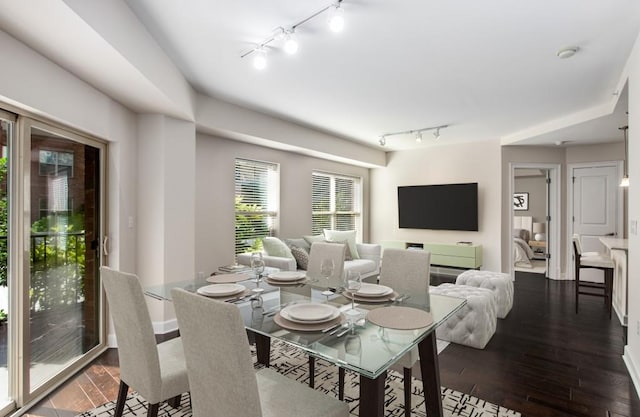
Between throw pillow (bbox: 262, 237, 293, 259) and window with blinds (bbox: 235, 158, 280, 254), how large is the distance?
15.9 inches

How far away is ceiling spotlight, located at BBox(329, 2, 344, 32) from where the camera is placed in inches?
79.1

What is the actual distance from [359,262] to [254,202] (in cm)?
193

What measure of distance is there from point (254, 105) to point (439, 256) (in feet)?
14.2

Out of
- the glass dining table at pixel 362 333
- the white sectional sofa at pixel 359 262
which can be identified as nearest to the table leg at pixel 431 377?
the glass dining table at pixel 362 333

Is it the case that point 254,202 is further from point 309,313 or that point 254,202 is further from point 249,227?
point 309,313

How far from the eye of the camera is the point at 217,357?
1.20m

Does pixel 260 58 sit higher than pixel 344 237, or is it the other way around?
pixel 260 58

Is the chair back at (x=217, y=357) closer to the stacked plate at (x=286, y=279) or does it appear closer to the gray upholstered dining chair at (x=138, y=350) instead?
the gray upholstered dining chair at (x=138, y=350)

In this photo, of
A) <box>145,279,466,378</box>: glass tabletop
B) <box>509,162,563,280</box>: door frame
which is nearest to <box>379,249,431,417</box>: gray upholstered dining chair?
<box>145,279,466,378</box>: glass tabletop

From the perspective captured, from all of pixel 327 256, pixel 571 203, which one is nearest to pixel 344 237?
pixel 327 256

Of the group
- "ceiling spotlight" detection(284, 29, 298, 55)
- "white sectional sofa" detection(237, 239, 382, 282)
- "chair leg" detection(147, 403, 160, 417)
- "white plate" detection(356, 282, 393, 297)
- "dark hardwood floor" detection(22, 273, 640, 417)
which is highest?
"ceiling spotlight" detection(284, 29, 298, 55)

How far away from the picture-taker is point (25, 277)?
2.21 meters

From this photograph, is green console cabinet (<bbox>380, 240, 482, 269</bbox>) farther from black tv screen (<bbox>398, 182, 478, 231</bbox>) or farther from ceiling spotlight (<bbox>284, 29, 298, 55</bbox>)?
ceiling spotlight (<bbox>284, 29, 298, 55</bbox>)

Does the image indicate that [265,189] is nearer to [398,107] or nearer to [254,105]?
[254,105]
